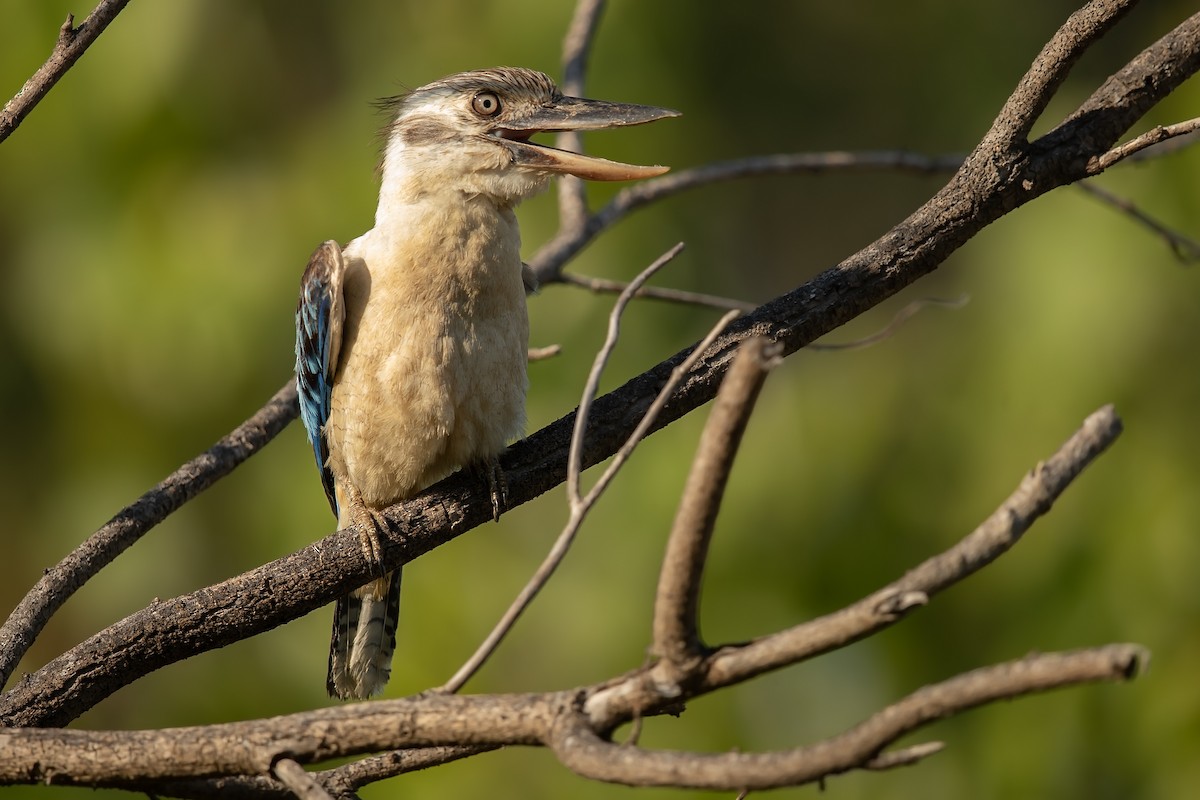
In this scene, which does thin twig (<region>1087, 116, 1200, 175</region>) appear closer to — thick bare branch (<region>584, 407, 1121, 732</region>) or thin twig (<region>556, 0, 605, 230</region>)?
thick bare branch (<region>584, 407, 1121, 732</region>)

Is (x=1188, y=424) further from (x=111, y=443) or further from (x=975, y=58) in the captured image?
(x=111, y=443)

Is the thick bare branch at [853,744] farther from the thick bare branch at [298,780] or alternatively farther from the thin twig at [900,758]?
the thick bare branch at [298,780]

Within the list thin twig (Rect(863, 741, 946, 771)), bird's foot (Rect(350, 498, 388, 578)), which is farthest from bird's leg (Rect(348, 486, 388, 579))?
thin twig (Rect(863, 741, 946, 771))

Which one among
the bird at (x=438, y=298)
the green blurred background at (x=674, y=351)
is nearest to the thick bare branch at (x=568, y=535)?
the bird at (x=438, y=298)

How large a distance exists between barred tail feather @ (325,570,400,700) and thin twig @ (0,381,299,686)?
61 cm

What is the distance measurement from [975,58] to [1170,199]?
2.52m

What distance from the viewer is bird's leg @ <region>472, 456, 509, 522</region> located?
2797mm

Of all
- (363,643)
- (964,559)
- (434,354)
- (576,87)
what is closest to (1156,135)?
(964,559)

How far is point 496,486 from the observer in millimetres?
2822

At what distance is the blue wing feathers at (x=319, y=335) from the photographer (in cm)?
316

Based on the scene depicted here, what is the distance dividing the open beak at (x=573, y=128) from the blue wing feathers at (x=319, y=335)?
55 cm

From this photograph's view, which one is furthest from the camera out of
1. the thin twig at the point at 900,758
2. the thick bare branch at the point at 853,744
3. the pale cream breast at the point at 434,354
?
the pale cream breast at the point at 434,354

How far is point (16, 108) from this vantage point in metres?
2.24

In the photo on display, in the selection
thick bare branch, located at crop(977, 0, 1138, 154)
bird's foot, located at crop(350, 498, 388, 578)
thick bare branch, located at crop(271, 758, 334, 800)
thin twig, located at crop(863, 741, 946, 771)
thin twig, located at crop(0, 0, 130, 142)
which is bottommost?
thin twig, located at crop(863, 741, 946, 771)
